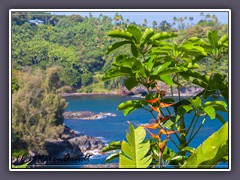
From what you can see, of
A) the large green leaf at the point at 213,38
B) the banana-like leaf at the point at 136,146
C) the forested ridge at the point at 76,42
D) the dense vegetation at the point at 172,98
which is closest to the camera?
the banana-like leaf at the point at 136,146

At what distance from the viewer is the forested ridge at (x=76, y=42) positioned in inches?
123

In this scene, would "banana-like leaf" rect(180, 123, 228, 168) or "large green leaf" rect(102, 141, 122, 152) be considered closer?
"banana-like leaf" rect(180, 123, 228, 168)

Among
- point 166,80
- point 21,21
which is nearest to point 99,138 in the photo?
point 166,80

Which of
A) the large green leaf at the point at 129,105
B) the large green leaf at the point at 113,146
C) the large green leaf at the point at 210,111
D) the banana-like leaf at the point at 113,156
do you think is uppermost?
the large green leaf at the point at 129,105

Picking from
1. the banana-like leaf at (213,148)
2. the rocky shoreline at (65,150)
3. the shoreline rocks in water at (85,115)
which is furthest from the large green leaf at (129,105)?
the banana-like leaf at (213,148)

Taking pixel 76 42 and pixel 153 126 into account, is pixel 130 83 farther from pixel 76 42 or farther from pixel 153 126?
pixel 76 42

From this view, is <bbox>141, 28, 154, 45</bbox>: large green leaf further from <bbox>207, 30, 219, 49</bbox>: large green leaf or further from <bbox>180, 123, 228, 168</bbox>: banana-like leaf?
<bbox>180, 123, 228, 168</bbox>: banana-like leaf

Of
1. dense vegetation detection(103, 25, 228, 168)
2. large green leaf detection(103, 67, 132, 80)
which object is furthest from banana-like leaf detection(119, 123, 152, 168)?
large green leaf detection(103, 67, 132, 80)

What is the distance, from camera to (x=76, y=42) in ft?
10.7

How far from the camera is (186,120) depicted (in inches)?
117

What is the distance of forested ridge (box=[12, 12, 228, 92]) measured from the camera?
10.3ft

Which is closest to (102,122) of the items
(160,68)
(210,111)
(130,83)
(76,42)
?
(130,83)

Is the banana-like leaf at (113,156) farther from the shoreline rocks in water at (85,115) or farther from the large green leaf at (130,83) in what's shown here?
the large green leaf at (130,83)
